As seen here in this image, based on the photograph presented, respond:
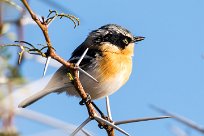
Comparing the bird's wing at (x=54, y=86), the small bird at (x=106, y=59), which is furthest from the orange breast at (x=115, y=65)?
the bird's wing at (x=54, y=86)

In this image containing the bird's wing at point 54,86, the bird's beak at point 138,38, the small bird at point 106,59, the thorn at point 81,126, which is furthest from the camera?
the bird's beak at point 138,38

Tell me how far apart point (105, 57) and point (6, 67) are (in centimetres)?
223

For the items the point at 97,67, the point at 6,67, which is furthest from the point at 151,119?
the point at 97,67

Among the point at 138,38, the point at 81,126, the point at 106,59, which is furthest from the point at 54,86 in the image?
the point at 138,38

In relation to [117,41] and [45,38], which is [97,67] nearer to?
[117,41]

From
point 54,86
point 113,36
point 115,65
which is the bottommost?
point 115,65

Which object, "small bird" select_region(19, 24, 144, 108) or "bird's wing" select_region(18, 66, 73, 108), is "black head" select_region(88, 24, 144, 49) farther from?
"bird's wing" select_region(18, 66, 73, 108)

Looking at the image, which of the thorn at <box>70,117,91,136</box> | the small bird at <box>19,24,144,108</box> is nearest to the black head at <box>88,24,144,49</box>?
the small bird at <box>19,24,144,108</box>

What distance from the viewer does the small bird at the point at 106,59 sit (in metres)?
3.69

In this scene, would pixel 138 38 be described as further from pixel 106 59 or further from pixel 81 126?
pixel 81 126

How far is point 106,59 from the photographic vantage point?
154 inches

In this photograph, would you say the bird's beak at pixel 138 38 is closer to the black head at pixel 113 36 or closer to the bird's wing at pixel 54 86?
the black head at pixel 113 36

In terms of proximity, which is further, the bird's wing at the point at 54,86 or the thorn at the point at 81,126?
the bird's wing at the point at 54,86

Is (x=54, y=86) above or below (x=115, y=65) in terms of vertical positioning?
above
